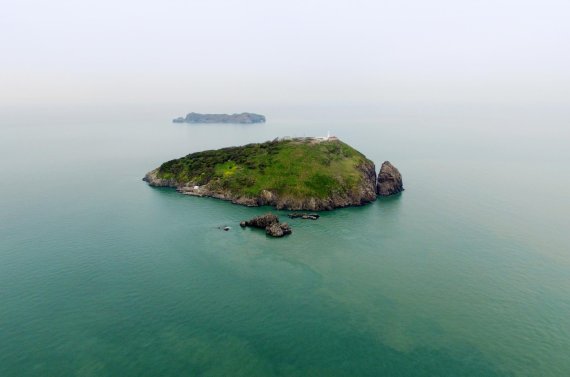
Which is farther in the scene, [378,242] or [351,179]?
[351,179]

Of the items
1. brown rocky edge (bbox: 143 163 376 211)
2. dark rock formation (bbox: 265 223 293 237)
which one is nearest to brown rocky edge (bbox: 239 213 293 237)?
dark rock formation (bbox: 265 223 293 237)

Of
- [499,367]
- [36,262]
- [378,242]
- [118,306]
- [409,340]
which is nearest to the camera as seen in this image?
[499,367]

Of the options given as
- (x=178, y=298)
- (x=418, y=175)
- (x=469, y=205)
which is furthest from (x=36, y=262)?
(x=418, y=175)

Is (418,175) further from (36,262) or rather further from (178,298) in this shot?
(36,262)

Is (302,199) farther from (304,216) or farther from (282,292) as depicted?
(282,292)

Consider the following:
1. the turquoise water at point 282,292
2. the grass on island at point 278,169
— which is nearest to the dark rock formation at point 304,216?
the turquoise water at point 282,292

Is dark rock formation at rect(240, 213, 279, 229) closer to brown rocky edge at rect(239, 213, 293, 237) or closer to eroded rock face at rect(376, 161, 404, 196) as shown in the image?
brown rocky edge at rect(239, 213, 293, 237)
